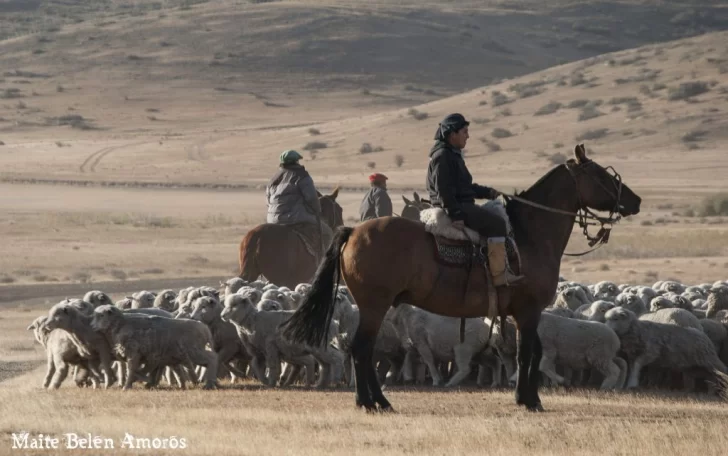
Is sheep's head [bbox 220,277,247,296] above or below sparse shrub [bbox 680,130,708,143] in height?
above

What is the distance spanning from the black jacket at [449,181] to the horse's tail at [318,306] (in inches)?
37.2

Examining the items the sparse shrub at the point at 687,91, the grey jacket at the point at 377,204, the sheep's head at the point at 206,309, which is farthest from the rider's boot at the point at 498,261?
the sparse shrub at the point at 687,91

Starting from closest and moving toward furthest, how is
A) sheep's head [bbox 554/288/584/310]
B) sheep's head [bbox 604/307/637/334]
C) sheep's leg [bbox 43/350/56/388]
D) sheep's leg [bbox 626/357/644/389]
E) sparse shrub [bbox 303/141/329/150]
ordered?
sheep's head [bbox 604/307/637/334], sheep's leg [bbox 626/357/644/389], sheep's leg [bbox 43/350/56/388], sheep's head [bbox 554/288/584/310], sparse shrub [bbox 303/141/329/150]

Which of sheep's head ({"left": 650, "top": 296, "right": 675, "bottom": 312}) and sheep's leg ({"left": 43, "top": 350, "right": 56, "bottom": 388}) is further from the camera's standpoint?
sheep's head ({"left": 650, "top": 296, "right": 675, "bottom": 312})

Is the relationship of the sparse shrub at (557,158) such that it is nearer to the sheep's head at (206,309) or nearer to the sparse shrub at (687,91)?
the sparse shrub at (687,91)

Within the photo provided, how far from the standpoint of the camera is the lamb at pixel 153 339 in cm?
1666

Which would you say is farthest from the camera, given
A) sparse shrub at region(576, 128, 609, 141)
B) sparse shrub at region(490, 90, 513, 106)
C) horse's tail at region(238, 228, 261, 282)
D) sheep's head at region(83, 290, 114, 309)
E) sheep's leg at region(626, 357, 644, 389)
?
sparse shrub at region(490, 90, 513, 106)

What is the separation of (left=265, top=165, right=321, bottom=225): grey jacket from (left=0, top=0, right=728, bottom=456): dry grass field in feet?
13.8

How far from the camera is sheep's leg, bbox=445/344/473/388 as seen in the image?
1727 cm

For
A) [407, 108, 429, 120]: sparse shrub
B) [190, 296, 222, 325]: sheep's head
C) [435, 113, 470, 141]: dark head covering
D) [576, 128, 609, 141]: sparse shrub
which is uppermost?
[435, 113, 470, 141]: dark head covering

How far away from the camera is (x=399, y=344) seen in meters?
17.9

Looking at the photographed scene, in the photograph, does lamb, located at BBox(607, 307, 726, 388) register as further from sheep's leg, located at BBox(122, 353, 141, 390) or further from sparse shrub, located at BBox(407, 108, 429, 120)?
sparse shrub, located at BBox(407, 108, 429, 120)

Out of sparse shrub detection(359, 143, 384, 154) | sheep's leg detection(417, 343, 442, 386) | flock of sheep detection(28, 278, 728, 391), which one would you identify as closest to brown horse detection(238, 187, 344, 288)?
flock of sheep detection(28, 278, 728, 391)

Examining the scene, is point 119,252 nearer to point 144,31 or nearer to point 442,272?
point 442,272
